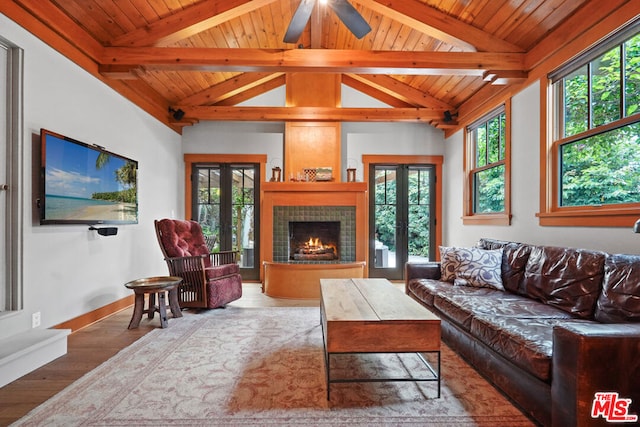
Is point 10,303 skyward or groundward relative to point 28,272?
groundward

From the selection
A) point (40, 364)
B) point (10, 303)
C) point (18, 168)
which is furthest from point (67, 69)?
point (40, 364)

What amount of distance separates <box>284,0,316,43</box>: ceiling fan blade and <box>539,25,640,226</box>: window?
2357 mm

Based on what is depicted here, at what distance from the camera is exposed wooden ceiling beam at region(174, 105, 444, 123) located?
4902 millimetres

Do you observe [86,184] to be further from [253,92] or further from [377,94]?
[377,94]

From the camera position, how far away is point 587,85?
2.64 metres

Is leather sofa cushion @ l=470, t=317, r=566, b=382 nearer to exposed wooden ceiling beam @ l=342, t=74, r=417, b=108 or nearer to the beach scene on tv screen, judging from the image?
the beach scene on tv screen

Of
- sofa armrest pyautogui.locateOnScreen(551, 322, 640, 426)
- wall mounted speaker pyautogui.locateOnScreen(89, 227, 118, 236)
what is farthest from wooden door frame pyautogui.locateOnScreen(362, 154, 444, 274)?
sofa armrest pyautogui.locateOnScreen(551, 322, 640, 426)

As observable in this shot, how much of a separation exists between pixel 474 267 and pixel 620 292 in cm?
116

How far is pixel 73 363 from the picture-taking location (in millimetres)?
2205

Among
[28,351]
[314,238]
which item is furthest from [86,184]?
[314,238]

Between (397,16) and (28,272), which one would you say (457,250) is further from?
(28,272)

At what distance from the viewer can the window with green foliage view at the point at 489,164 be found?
13.0 ft

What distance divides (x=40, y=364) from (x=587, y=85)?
4719 millimetres

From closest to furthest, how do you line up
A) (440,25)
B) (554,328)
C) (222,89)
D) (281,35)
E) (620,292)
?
(554,328) → (620,292) → (440,25) → (281,35) → (222,89)
